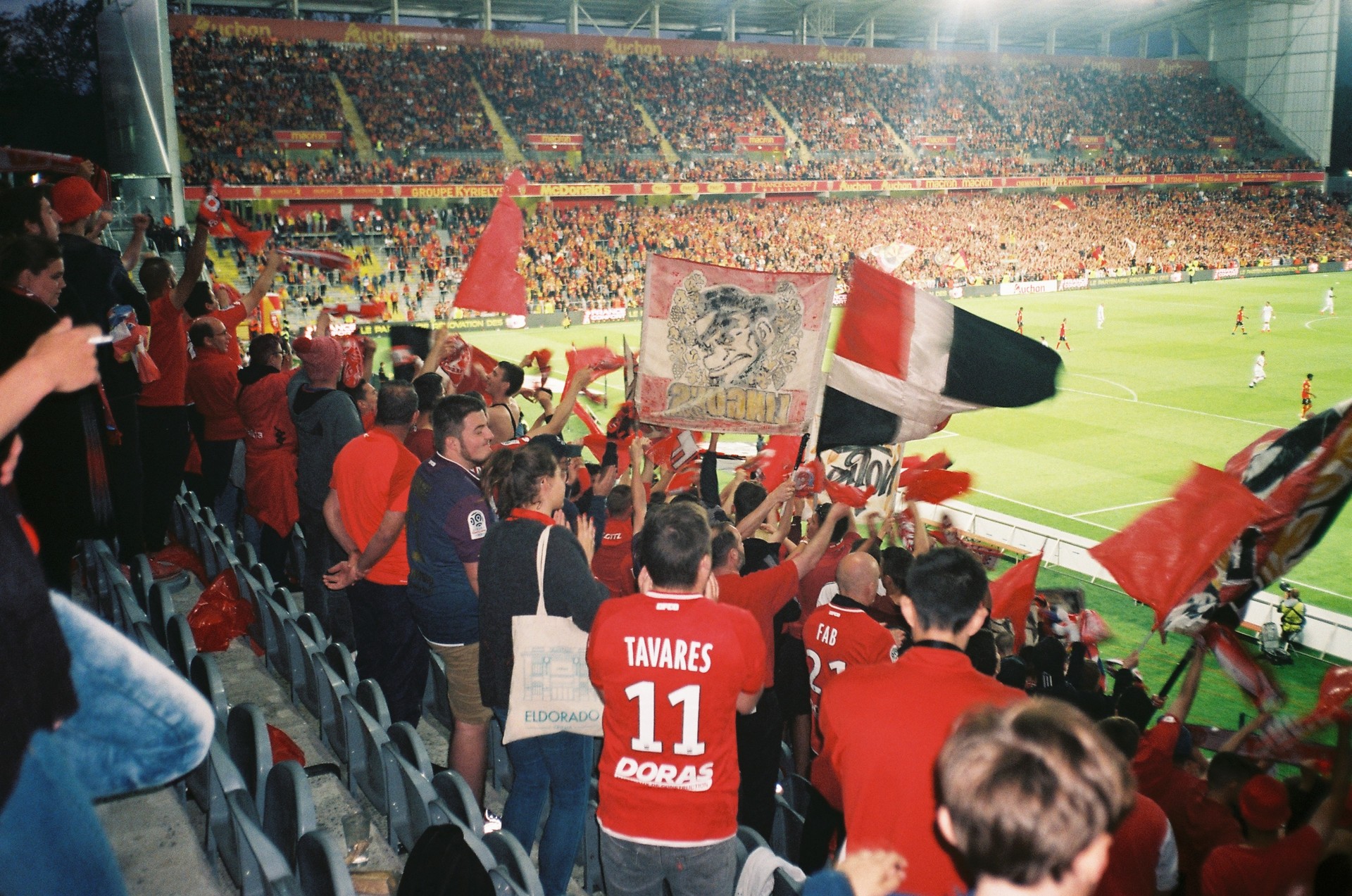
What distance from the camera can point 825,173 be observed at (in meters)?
49.3

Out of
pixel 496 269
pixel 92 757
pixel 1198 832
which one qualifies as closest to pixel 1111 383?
pixel 496 269

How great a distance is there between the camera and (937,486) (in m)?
Result: 6.63

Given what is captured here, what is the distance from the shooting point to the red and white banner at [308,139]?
39.2 metres

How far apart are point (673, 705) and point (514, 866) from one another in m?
0.65

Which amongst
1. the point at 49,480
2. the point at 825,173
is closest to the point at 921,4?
the point at 825,173

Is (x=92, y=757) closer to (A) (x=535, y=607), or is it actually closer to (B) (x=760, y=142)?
(A) (x=535, y=607)

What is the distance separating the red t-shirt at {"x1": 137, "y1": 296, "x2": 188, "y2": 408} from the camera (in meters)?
6.78

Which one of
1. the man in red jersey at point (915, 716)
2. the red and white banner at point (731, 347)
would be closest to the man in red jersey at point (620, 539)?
the red and white banner at point (731, 347)

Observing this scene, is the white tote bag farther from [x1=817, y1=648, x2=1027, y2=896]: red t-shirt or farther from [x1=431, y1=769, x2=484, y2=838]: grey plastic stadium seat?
[x1=817, y1=648, x2=1027, y2=896]: red t-shirt

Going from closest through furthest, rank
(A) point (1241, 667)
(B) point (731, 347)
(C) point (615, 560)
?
(A) point (1241, 667) → (C) point (615, 560) → (B) point (731, 347)

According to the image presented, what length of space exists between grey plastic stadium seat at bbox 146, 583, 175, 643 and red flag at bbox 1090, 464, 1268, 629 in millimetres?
4120

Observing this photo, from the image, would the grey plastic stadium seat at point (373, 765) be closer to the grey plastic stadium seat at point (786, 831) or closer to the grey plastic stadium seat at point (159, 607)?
the grey plastic stadium seat at point (159, 607)

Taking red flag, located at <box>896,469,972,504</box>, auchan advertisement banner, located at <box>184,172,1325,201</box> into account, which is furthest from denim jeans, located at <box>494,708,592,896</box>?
auchan advertisement banner, located at <box>184,172,1325,201</box>

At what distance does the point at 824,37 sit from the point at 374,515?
191 feet
